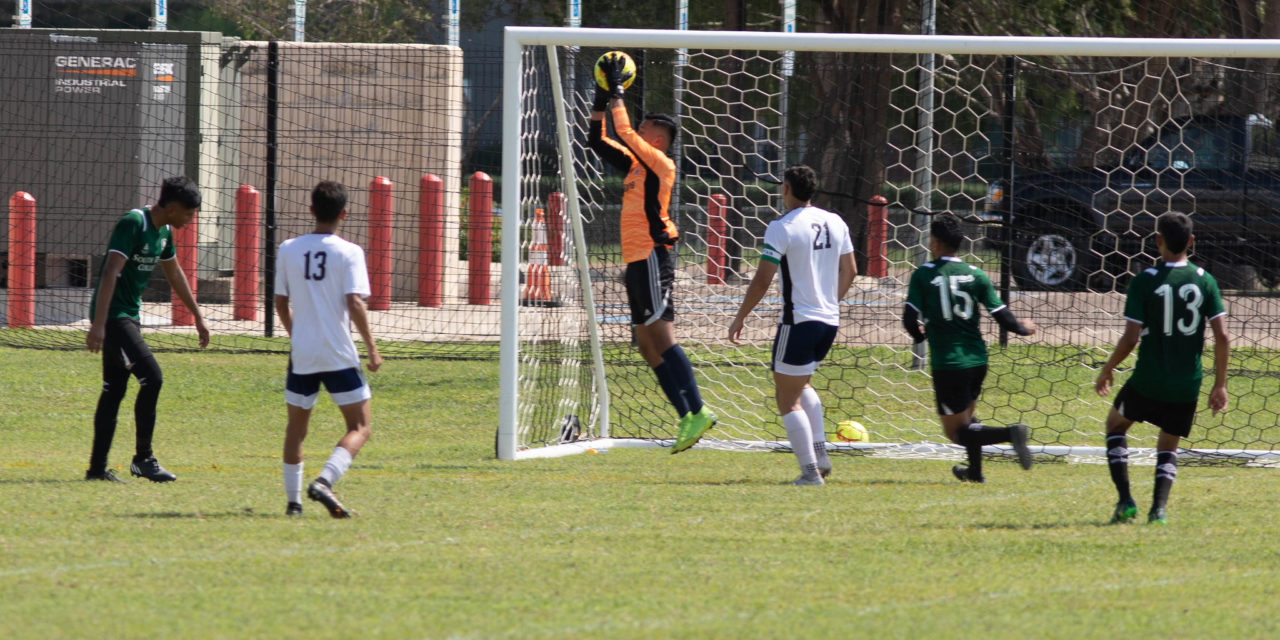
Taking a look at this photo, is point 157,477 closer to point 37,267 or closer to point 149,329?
point 149,329

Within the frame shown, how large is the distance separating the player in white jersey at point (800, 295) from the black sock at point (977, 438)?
84cm

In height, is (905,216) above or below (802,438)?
above

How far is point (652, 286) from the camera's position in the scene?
861 centimetres

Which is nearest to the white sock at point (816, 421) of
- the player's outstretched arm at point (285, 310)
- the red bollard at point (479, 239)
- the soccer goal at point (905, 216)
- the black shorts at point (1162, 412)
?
the soccer goal at point (905, 216)

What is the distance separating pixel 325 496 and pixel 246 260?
8.98m

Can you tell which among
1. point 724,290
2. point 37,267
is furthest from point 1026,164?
point 37,267

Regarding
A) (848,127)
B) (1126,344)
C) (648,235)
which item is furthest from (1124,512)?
(848,127)

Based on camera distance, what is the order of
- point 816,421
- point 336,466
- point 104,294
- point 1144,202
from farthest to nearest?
point 1144,202 < point 816,421 < point 104,294 < point 336,466

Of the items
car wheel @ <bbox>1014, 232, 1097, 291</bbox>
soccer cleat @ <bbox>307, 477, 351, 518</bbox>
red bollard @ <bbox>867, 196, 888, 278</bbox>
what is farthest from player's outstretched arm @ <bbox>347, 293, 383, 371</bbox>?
car wheel @ <bbox>1014, 232, 1097, 291</bbox>

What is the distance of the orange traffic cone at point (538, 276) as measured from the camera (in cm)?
965

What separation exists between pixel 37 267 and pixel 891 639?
14415 mm

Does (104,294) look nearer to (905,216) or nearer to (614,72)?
(614,72)

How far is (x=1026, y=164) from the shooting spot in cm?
1272

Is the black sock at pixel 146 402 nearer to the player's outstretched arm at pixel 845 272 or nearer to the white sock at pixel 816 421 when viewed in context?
the white sock at pixel 816 421
